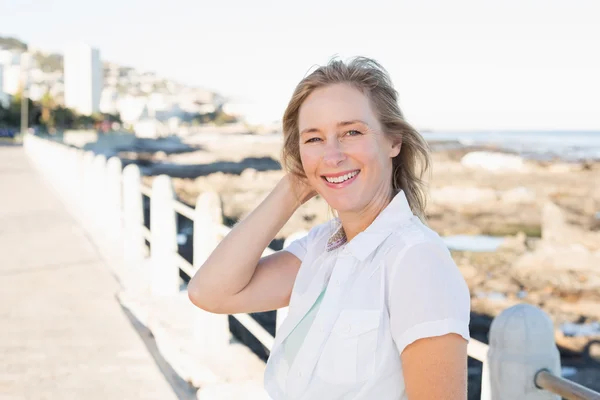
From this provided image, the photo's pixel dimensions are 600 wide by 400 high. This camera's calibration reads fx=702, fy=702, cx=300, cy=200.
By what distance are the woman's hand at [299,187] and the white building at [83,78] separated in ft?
376

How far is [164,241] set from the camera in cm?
571

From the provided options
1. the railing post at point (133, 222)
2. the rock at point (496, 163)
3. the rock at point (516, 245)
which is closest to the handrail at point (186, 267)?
the railing post at point (133, 222)

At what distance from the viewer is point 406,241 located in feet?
4.79

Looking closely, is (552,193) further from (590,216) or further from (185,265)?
(185,265)

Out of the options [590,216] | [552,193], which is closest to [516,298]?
[590,216]

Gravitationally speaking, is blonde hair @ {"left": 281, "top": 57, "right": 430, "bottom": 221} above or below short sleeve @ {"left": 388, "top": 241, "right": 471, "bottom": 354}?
above

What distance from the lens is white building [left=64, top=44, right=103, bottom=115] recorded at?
116 meters

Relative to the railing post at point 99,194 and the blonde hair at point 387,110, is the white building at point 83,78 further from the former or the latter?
the blonde hair at point 387,110

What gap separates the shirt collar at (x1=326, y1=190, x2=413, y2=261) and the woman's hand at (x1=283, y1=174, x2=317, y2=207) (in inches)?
16.5

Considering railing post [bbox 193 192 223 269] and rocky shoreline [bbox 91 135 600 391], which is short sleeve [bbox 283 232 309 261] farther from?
railing post [bbox 193 192 223 269]

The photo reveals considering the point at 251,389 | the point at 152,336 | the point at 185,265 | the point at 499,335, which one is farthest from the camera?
the point at 185,265

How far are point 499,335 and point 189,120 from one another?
167834 mm

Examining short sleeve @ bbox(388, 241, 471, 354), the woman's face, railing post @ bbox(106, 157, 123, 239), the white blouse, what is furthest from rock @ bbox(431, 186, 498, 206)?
short sleeve @ bbox(388, 241, 471, 354)

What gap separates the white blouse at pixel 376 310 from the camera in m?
1.35
